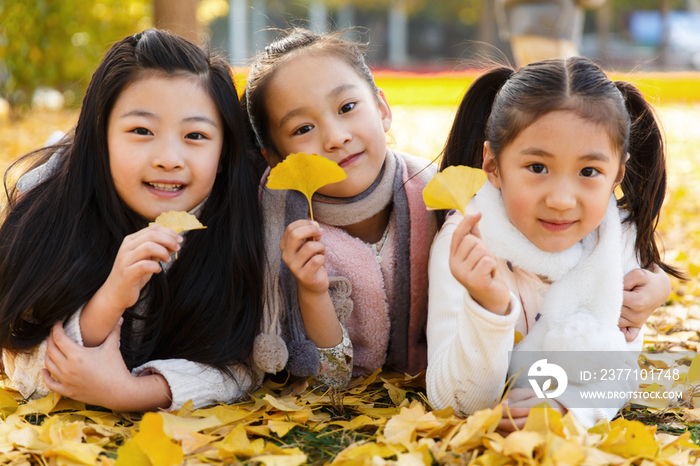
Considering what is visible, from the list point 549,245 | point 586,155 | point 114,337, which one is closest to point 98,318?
point 114,337

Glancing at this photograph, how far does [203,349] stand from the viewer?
5.72 ft

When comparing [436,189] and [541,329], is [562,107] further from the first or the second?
[541,329]

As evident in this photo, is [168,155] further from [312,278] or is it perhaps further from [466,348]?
[466,348]

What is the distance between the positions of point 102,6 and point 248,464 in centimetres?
1104

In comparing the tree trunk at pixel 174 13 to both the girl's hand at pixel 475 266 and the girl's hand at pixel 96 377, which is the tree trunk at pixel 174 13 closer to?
the girl's hand at pixel 96 377

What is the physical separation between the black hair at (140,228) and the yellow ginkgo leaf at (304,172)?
299 mm

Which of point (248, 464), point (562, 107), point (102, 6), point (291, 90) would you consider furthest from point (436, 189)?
point (102, 6)

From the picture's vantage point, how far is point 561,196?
152cm

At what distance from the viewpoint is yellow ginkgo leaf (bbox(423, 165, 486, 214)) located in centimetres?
139

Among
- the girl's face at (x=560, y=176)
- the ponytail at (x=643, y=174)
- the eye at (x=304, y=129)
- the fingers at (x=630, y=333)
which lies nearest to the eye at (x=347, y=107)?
the eye at (x=304, y=129)

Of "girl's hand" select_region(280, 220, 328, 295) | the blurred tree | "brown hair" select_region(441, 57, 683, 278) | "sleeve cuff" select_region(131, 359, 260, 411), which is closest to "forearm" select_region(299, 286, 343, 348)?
"girl's hand" select_region(280, 220, 328, 295)

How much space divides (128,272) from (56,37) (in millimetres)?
8874

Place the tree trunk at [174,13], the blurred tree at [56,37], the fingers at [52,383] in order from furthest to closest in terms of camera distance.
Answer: the blurred tree at [56,37] < the tree trunk at [174,13] < the fingers at [52,383]

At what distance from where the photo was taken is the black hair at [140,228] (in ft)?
5.58
